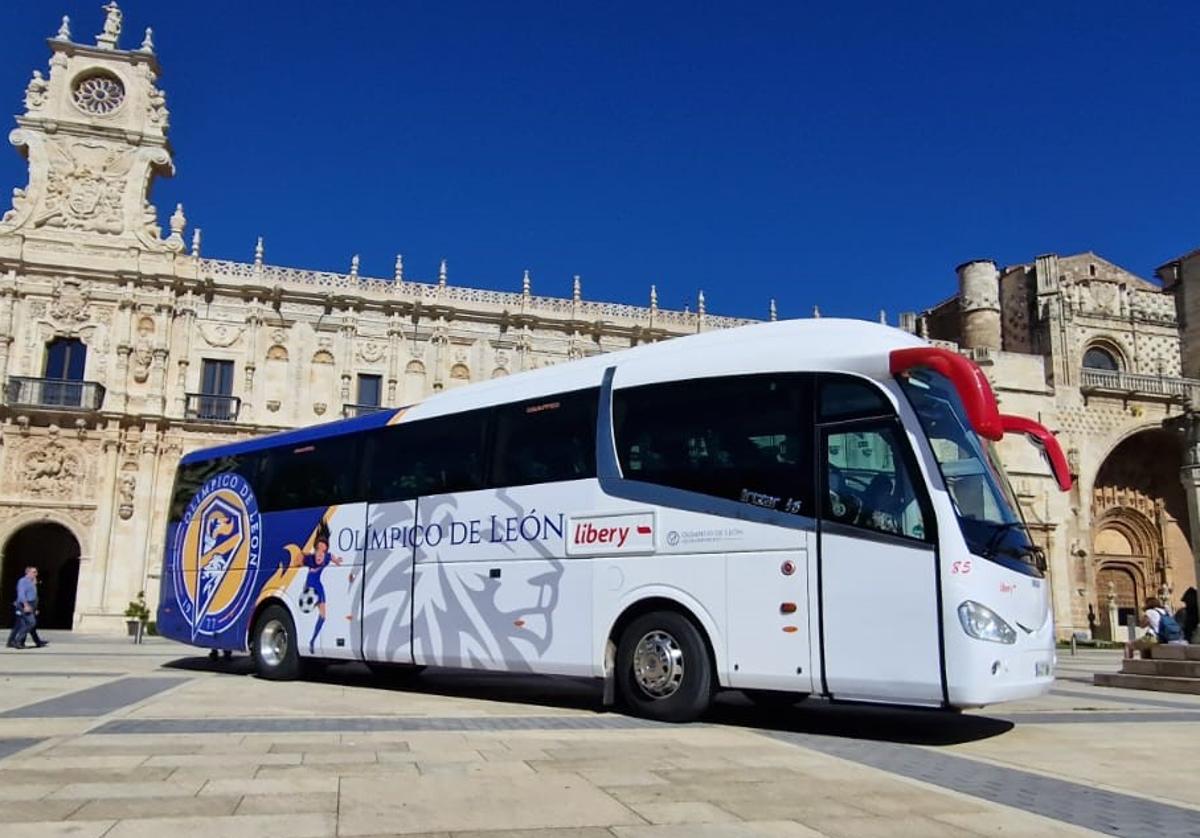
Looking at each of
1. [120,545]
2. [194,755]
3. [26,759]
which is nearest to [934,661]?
[194,755]

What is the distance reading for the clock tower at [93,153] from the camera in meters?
29.2

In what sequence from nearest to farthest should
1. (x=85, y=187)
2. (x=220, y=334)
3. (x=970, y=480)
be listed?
(x=970, y=480)
(x=85, y=187)
(x=220, y=334)

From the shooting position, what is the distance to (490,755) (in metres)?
6.08

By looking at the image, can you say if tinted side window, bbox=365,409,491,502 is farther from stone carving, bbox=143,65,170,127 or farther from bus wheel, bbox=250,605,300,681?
stone carving, bbox=143,65,170,127

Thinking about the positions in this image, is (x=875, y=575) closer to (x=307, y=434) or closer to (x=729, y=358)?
(x=729, y=358)

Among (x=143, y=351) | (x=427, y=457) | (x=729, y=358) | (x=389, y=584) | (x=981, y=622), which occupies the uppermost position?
(x=143, y=351)

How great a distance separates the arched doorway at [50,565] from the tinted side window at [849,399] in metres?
29.0

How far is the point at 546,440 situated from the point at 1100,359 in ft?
121

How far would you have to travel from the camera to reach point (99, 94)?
30.8m

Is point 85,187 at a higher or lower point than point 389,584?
higher

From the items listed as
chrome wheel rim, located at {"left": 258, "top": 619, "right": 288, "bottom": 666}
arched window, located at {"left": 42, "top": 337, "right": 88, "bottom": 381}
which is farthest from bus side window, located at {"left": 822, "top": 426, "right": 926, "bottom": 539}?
arched window, located at {"left": 42, "top": 337, "right": 88, "bottom": 381}

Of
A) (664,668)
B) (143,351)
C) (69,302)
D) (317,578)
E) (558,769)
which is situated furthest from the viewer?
(143,351)

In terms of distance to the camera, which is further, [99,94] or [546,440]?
[99,94]

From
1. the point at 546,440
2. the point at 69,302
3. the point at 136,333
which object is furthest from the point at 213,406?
the point at 546,440
